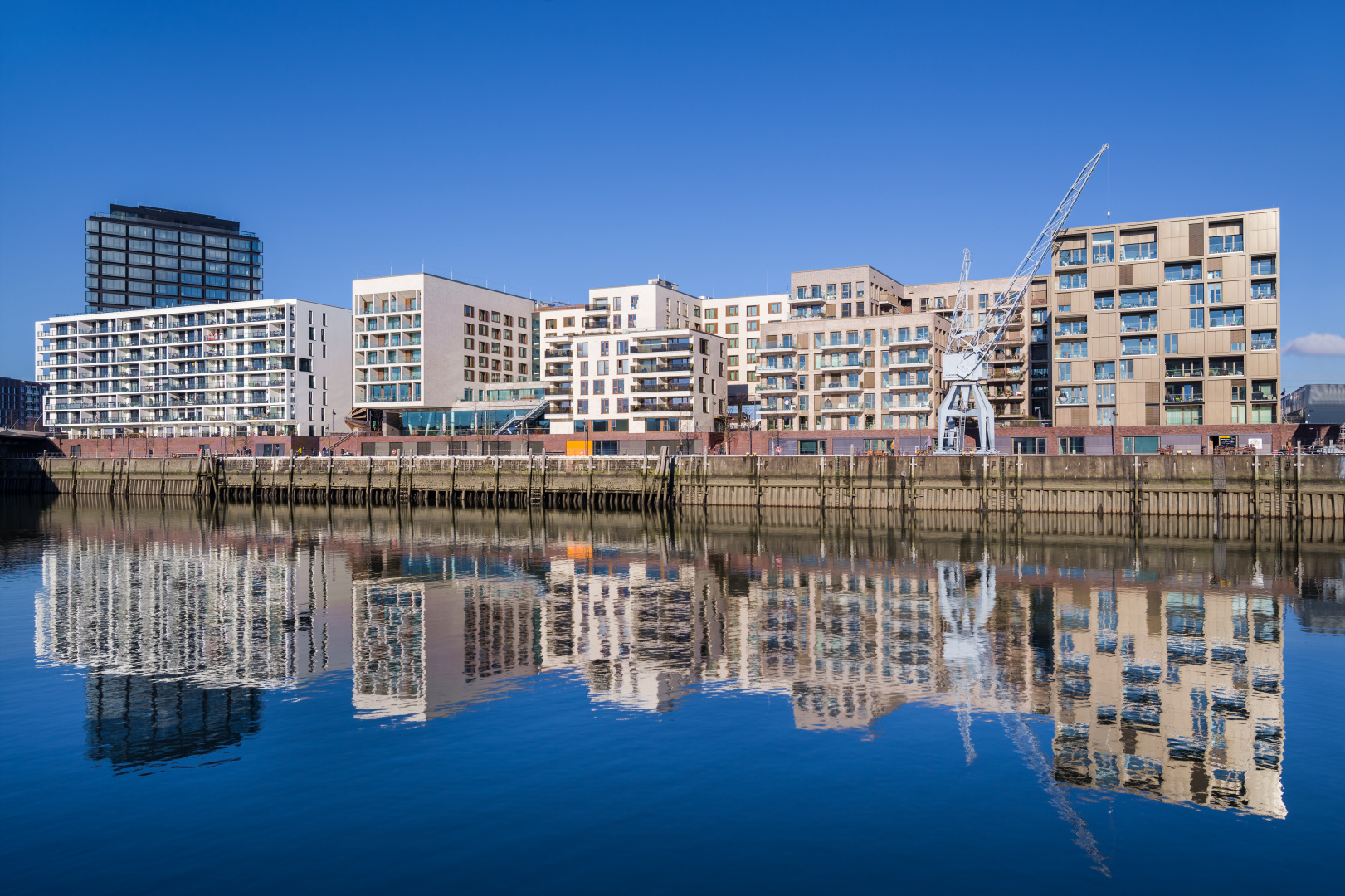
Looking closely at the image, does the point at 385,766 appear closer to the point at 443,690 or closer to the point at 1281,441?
the point at 443,690

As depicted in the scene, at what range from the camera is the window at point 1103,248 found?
104875 millimetres

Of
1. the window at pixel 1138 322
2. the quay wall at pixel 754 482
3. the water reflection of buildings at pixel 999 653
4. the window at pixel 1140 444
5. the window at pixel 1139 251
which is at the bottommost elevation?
the water reflection of buildings at pixel 999 653

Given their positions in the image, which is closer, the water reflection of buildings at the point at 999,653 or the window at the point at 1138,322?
the water reflection of buildings at the point at 999,653

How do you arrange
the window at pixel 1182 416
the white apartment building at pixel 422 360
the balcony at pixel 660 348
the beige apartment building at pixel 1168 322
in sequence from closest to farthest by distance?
the beige apartment building at pixel 1168 322 → the window at pixel 1182 416 → the balcony at pixel 660 348 → the white apartment building at pixel 422 360

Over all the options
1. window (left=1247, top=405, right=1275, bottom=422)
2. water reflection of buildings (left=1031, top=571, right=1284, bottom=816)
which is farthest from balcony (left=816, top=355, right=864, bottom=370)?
water reflection of buildings (left=1031, top=571, right=1284, bottom=816)

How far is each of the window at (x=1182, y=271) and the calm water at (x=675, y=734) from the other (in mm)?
66489

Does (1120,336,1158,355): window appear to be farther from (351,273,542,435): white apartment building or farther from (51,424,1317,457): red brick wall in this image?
(351,273,542,435): white apartment building

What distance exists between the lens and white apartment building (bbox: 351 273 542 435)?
482 ft

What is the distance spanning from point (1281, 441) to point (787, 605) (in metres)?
82.2

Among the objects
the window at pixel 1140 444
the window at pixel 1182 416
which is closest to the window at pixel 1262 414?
the window at pixel 1182 416

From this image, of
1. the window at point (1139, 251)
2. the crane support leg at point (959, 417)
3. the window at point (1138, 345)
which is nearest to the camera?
the crane support leg at point (959, 417)

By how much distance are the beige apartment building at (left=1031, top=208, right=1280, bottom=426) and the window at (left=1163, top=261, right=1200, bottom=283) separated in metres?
0.09

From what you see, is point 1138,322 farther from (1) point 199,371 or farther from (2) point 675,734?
(1) point 199,371

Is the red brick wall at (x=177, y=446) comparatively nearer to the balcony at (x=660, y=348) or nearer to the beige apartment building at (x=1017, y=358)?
the balcony at (x=660, y=348)
